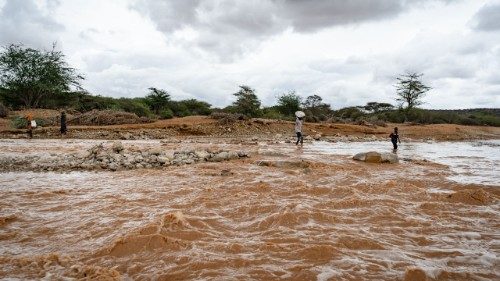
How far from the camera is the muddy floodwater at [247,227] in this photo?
3094 millimetres

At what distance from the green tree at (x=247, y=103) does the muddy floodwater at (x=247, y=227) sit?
23.0 metres

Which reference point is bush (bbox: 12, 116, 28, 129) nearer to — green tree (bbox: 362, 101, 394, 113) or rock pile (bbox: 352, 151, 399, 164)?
rock pile (bbox: 352, 151, 399, 164)

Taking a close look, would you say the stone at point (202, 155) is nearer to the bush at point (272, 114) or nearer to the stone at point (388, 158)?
the stone at point (388, 158)

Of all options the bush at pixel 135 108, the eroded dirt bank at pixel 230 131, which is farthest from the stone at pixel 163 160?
the bush at pixel 135 108

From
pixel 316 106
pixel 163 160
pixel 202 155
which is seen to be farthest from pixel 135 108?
pixel 163 160

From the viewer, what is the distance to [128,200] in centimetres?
557

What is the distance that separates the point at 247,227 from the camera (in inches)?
169

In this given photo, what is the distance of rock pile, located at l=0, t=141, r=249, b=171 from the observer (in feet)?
28.3

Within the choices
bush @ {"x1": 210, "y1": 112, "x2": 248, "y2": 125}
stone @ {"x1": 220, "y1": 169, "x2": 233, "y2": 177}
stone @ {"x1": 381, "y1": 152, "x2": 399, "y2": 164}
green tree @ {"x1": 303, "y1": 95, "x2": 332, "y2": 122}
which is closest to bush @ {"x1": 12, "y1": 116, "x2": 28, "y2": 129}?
bush @ {"x1": 210, "y1": 112, "x2": 248, "y2": 125}

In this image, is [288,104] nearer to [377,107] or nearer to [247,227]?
[377,107]

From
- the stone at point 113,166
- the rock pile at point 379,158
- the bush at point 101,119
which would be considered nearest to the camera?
the stone at point 113,166

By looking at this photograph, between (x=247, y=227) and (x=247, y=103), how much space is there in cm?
2643

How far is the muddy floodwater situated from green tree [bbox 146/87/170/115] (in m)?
27.9

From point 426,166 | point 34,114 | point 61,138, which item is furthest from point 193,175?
point 34,114
